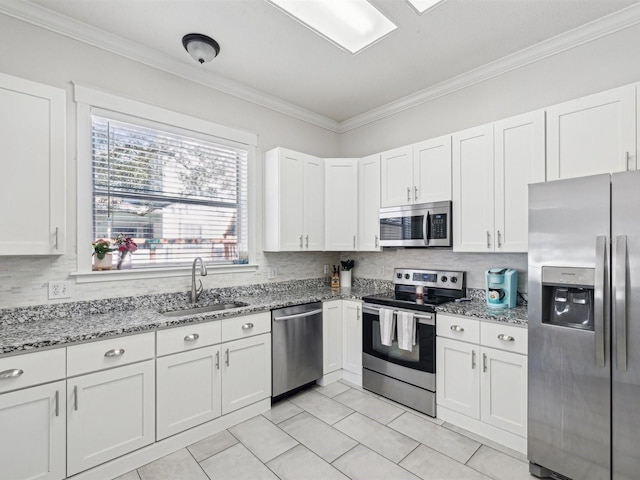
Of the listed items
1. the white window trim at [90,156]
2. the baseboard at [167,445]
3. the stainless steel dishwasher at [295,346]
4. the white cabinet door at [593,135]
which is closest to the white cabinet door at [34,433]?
the baseboard at [167,445]

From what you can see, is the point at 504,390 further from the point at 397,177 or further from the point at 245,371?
the point at 397,177

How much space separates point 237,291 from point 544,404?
2498mm

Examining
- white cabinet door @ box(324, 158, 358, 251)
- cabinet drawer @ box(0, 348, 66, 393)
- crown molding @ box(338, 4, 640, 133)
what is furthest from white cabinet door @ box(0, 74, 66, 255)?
crown molding @ box(338, 4, 640, 133)

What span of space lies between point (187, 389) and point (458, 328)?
200cm

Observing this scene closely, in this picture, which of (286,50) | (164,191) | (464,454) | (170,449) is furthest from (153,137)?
(464,454)

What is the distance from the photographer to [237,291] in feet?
10.4

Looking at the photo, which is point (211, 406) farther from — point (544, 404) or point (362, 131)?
point (362, 131)

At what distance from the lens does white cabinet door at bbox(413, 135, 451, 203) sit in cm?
287

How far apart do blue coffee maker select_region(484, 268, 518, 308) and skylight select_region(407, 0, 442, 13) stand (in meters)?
1.92

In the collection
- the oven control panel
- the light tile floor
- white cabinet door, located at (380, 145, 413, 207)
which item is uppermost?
white cabinet door, located at (380, 145, 413, 207)

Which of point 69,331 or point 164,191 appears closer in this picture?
point 69,331

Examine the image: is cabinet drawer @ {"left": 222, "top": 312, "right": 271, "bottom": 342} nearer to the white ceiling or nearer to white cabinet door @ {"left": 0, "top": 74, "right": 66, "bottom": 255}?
white cabinet door @ {"left": 0, "top": 74, "right": 66, "bottom": 255}

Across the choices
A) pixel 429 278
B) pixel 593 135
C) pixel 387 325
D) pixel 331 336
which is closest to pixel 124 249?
pixel 331 336

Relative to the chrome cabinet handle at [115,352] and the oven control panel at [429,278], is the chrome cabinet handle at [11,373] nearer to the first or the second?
the chrome cabinet handle at [115,352]
